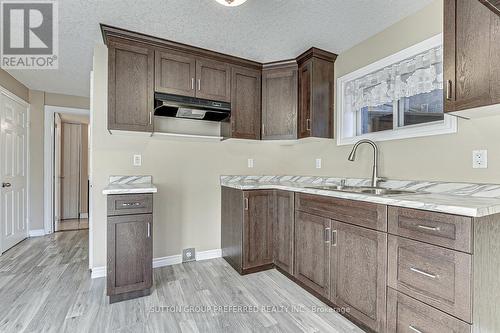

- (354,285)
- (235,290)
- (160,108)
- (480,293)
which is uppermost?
(160,108)

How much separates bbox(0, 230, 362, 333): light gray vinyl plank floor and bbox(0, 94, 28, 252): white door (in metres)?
0.77

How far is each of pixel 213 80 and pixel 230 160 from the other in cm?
99

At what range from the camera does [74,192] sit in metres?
5.25

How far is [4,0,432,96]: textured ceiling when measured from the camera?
1894mm

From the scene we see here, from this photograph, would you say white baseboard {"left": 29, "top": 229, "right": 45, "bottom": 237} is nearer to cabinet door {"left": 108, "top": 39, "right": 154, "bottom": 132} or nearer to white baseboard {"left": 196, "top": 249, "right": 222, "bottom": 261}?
white baseboard {"left": 196, "top": 249, "right": 222, "bottom": 261}

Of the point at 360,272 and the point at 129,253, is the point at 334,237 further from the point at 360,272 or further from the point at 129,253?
the point at 129,253

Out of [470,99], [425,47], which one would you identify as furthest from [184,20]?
[470,99]

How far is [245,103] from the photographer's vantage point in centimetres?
288

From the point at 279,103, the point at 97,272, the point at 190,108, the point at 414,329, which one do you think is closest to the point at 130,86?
the point at 190,108

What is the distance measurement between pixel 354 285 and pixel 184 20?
2.47 m

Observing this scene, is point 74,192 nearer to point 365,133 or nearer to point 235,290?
point 235,290

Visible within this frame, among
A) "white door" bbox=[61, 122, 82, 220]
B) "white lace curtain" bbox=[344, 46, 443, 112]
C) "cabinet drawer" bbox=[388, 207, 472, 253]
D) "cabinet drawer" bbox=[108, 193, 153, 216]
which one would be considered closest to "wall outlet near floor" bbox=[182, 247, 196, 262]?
"cabinet drawer" bbox=[108, 193, 153, 216]

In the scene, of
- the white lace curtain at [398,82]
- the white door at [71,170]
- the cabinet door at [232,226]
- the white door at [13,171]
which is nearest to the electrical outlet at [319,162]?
the white lace curtain at [398,82]

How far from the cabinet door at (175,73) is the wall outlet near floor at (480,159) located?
2385mm
